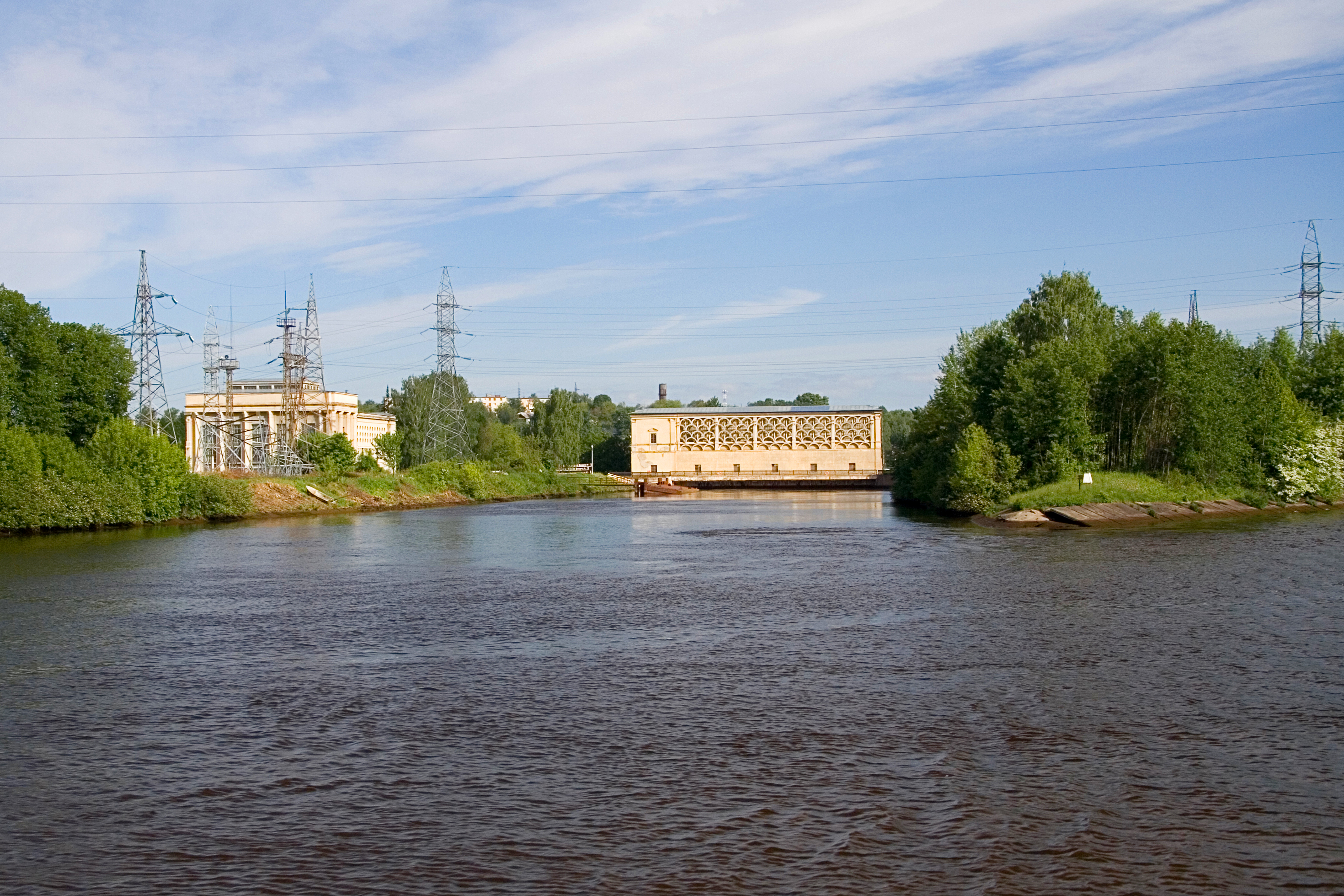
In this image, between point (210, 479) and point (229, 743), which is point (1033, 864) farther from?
point (210, 479)

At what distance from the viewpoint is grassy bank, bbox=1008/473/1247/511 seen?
43875 millimetres

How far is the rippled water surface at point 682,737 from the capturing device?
26.8 feet

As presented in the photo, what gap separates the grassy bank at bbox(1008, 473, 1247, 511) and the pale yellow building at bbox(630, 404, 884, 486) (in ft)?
205

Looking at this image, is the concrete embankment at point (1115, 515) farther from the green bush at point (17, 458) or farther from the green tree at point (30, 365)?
the green tree at point (30, 365)

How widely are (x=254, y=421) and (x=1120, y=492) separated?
72.2 m

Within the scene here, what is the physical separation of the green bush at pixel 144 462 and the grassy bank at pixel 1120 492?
34.3 metres

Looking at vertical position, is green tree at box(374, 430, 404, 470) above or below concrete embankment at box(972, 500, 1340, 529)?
above

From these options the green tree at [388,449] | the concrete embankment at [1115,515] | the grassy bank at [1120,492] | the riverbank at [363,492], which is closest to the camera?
the concrete embankment at [1115,515]

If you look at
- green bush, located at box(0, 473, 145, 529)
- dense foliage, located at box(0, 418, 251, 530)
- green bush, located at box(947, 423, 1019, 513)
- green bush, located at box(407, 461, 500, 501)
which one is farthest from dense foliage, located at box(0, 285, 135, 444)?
green bush, located at box(947, 423, 1019, 513)

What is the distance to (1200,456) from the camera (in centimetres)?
4812

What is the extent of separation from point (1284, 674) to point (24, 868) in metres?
13.2

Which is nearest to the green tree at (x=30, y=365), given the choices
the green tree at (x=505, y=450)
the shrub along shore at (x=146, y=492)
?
the shrub along shore at (x=146, y=492)

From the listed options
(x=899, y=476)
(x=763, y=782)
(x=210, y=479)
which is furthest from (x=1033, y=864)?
(x=899, y=476)

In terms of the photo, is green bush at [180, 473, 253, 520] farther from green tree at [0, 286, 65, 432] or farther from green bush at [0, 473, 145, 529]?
green tree at [0, 286, 65, 432]
